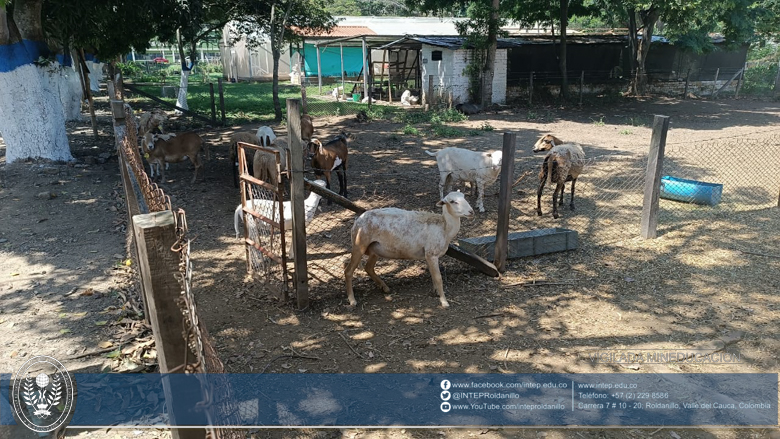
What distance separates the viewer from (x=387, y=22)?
128 feet

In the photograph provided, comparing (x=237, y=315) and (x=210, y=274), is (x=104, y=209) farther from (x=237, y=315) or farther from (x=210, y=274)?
(x=237, y=315)

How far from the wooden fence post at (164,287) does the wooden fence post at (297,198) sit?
3.31 meters

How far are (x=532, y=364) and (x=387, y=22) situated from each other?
38103mm

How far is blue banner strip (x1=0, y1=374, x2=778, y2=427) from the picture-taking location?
3.81 meters

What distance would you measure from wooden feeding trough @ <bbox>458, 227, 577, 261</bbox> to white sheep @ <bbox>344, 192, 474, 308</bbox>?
113 cm

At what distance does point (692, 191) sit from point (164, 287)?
9.11 m

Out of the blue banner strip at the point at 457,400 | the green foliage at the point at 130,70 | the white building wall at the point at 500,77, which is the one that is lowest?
the blue banner strip at the point at 457,400

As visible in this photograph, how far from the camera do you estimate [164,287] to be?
2025 millimetres

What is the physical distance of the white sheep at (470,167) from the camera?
883 cm

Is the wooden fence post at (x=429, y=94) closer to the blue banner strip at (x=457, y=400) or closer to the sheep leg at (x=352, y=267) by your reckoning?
the sheep leg at (x=352, y=267)

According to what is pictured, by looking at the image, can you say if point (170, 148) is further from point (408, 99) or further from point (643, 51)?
point (643, 51)

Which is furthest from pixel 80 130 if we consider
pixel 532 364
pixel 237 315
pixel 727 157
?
pixel 727 157

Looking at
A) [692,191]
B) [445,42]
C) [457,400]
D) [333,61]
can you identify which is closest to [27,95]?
[457,400]

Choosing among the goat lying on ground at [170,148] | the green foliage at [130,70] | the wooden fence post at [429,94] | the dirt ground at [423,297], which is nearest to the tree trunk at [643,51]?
the wooden fence post at [429,94]
